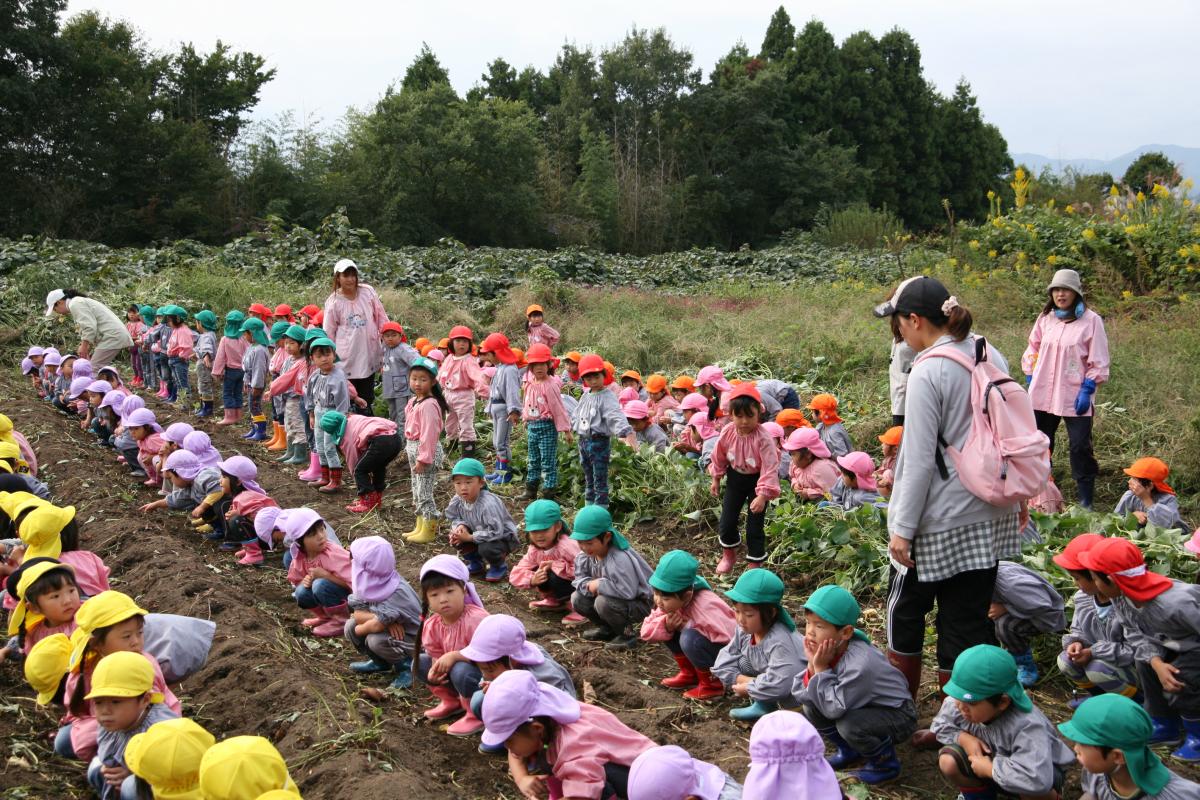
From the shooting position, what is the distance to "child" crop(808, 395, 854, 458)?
869 cm

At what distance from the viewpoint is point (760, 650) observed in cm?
479

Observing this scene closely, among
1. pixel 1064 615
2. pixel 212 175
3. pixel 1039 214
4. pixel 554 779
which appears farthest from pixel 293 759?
pixel 212 175

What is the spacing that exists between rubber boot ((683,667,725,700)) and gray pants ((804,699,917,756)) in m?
1.08

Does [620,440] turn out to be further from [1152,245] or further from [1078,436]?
[1152,245]

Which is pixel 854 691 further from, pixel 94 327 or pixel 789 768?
pixel 94 327

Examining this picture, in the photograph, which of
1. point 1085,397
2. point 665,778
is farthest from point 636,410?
point 665,778

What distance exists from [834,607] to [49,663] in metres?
3.77

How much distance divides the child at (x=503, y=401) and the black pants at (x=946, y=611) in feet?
19.5

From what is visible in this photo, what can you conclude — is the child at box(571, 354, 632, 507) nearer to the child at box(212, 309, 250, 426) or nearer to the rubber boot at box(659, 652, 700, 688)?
the rubber boot at box(659, 652, 700, 688)

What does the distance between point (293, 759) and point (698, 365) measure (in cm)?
980

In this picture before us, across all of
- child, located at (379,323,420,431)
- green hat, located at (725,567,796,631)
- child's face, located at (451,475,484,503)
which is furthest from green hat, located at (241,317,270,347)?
green hat, located at (725,567,796,631)

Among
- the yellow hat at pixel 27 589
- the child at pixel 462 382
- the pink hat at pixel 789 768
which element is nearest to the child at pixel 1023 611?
the pink hat at pixel 789 768

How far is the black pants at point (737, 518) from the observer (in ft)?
22.1

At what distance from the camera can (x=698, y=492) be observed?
327 inches
